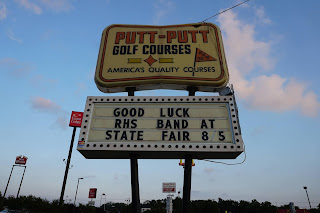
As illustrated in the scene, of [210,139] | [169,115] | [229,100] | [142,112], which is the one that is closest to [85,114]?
[142,112]

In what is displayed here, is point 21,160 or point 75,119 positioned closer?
point 75,119

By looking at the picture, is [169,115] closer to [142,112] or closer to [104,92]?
[142,112]

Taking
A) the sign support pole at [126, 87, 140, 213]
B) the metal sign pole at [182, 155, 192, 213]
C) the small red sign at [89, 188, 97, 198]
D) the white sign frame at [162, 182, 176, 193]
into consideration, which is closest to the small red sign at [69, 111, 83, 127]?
the small red sign at [89, 188, 97, 198]

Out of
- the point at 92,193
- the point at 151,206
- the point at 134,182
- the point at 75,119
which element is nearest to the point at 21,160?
the point at 92,193

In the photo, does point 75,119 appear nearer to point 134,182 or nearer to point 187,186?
point 134,182

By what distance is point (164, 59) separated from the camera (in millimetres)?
6039

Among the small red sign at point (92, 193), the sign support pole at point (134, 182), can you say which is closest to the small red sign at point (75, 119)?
the small red sign at point (92, 193)

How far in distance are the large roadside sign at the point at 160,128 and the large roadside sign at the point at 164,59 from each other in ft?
2.55

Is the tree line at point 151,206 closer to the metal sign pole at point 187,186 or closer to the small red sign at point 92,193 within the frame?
the metal sign pole at point 187,186

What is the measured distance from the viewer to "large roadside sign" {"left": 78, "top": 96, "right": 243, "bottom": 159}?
4492 millimetres

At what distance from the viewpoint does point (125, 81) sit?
5816 millimetres

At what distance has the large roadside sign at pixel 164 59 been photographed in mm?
5781

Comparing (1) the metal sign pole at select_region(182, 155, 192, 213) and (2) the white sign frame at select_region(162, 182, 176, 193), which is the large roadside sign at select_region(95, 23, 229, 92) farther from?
(2) the white sign frame at select_region(162, 182, 176, 193)

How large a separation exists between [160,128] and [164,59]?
218cm
